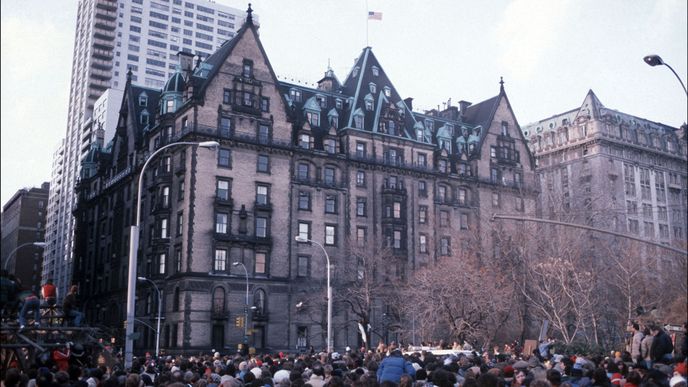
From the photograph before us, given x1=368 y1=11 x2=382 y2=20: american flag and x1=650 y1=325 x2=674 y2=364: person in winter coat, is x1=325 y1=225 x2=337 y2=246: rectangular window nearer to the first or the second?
x1=368 y1=11 x2=382 y2=20: american flag

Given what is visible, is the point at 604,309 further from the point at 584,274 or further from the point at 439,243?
the point at 439,243

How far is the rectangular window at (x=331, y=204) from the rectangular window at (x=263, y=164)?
7.38 m

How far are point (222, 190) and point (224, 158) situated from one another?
3042mm

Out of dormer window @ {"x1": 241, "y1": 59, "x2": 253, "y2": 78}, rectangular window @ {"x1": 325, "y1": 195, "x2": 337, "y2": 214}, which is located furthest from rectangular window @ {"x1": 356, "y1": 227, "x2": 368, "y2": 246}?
dormer window @ {"x1": 241, "y1": 59, "x2": 253, "y2": 78}

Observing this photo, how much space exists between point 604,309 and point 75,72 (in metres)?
134

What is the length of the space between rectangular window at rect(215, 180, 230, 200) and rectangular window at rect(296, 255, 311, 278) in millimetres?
9624

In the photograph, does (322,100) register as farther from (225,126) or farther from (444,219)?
(444,219)

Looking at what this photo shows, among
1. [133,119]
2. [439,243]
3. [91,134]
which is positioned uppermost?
[91,134]

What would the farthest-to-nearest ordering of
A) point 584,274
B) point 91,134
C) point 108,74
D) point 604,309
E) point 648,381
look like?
point 108,74 → point 91,134 → point 604,309 → point 584,274 → point 648,381

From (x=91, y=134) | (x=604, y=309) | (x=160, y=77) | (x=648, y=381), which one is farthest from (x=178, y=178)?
(x=160, y=77)

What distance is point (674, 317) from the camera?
5803 cm

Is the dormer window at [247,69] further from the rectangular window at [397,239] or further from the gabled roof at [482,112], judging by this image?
the gabled roof at [482,112]

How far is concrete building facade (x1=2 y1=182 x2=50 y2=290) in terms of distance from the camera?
563 feet

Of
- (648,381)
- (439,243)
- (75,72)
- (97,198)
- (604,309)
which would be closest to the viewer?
(648,381)
